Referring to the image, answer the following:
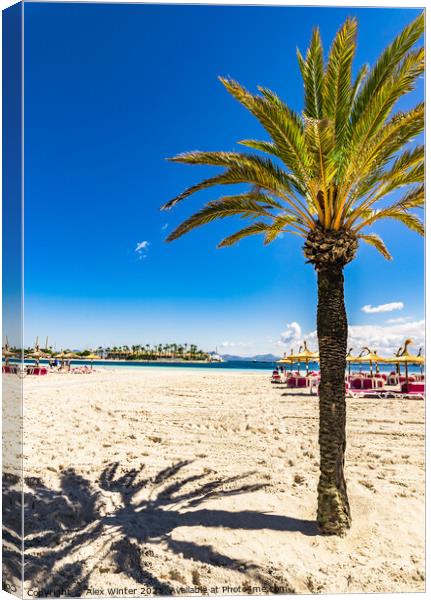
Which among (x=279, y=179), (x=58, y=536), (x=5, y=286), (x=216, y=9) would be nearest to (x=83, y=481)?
(x=58, y=536)

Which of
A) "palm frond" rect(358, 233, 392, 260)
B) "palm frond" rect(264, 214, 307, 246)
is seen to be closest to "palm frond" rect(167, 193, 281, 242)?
"palm frond" rect(264, 214, 307, 246)

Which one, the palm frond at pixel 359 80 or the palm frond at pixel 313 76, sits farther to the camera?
the palm frond at pixel 359 80

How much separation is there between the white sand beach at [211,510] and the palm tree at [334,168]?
570 millimetres

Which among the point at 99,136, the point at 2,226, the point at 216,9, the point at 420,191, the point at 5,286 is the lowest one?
the point at 5,286

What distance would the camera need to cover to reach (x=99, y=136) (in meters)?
12.4

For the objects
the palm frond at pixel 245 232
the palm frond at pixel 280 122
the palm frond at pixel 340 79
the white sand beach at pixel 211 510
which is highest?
the palm frond at pixel 340 79

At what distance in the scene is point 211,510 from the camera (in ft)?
17.0

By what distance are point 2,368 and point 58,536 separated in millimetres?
A: 2362

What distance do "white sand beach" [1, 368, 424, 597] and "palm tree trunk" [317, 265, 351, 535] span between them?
1.10 ft

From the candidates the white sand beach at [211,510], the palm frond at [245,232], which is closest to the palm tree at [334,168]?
the white sand beach at [211,510]

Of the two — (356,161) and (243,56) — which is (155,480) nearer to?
(356,161)

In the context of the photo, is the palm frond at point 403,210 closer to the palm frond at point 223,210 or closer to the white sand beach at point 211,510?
the palm frond at point 223,210

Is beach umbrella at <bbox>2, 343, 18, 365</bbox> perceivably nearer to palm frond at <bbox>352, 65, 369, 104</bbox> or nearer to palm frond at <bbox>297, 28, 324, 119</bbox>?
palm frond at <bbox>297, 28, 324, 119</bbox>

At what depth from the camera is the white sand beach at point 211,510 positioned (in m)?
3.89
